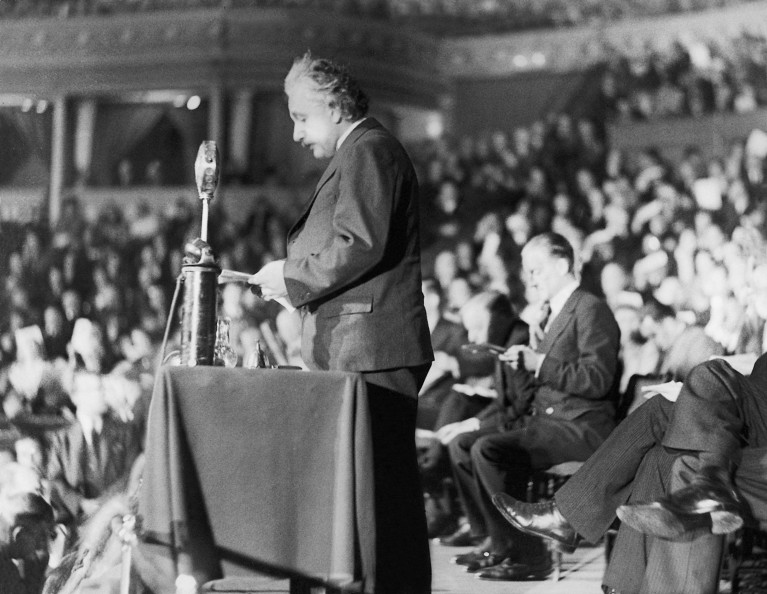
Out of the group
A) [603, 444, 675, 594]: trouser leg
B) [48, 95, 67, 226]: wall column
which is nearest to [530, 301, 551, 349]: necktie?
[603, 444, 675, 594]: trouser leg

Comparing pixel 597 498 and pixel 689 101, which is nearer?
pixel 597 498

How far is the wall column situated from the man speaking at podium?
33.6 ft

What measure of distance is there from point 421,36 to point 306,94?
35.7 feet

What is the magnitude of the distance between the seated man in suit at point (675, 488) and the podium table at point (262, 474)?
2.30 ft

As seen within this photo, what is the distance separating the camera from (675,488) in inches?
104

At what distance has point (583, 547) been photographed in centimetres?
399

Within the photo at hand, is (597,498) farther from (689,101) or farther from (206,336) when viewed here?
(689,101)

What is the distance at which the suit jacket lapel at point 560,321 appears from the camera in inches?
141

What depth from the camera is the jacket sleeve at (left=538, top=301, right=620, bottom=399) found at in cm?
346

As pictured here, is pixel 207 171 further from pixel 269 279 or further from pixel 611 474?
pixel 611 474

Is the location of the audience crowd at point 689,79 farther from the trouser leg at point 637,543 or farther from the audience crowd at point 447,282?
the trouser leg at point 637,543

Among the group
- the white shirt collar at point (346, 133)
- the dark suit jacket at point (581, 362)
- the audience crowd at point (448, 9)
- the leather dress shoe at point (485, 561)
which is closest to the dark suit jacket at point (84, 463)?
the leather dress shoe at point (485, 561)

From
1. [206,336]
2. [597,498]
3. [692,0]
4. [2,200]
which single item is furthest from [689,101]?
[206,336]

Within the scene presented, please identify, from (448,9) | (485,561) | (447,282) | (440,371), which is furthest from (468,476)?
(448,9)
